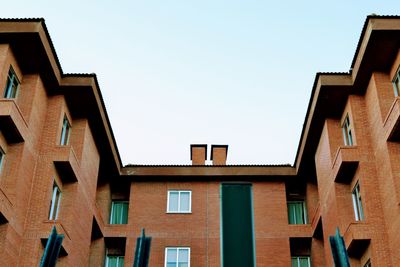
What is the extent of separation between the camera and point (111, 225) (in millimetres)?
33969

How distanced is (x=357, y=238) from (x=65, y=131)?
13737 mm

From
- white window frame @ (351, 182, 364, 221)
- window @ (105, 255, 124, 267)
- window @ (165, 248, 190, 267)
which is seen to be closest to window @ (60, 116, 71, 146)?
window @ (105, 255, 124, 267)

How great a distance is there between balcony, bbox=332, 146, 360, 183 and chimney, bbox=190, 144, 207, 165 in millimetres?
10643

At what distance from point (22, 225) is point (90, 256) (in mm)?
7853

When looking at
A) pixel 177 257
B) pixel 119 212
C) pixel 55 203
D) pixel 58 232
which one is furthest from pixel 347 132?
pixel 119 212

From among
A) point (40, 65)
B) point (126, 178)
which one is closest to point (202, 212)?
point (126, 178)

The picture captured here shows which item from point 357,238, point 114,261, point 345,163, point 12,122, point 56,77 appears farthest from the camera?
point 114,261

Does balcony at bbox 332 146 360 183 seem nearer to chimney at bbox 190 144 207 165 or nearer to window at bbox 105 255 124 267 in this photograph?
chimney at bbox 190 144 207 165

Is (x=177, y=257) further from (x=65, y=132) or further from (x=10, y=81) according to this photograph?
(x=10, y=81)

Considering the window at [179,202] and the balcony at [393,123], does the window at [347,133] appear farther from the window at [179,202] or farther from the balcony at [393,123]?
the window at [179,202]

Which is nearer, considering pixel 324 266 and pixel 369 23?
pixel 369 23

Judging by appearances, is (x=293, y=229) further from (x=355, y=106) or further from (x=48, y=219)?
(x=48, y=219)

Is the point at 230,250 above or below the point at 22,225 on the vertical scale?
below

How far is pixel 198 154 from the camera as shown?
37.2 meters
